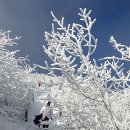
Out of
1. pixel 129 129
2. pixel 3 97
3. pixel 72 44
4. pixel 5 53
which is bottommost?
pixel 129 129

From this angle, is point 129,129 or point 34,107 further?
point 34,107

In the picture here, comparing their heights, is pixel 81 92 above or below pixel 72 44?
below

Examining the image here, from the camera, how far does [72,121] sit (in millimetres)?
7746

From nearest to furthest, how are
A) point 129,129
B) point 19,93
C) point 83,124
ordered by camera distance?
1. point 129,129
2. point 83,124
3. point 19,93

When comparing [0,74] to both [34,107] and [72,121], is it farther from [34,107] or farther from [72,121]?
[72,121]

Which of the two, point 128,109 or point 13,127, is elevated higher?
point 13,127

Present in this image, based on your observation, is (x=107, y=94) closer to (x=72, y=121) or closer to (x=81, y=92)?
(x=81, y=92)

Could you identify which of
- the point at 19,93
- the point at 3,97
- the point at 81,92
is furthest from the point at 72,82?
the point at 19,93

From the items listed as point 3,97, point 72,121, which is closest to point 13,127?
point 3,97

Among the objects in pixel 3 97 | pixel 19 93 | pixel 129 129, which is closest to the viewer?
pixel 129 129

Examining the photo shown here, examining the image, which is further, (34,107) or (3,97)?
(34,107)

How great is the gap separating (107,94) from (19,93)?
18.1 m

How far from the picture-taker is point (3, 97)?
22.1 meters

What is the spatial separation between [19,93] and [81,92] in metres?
17.9
